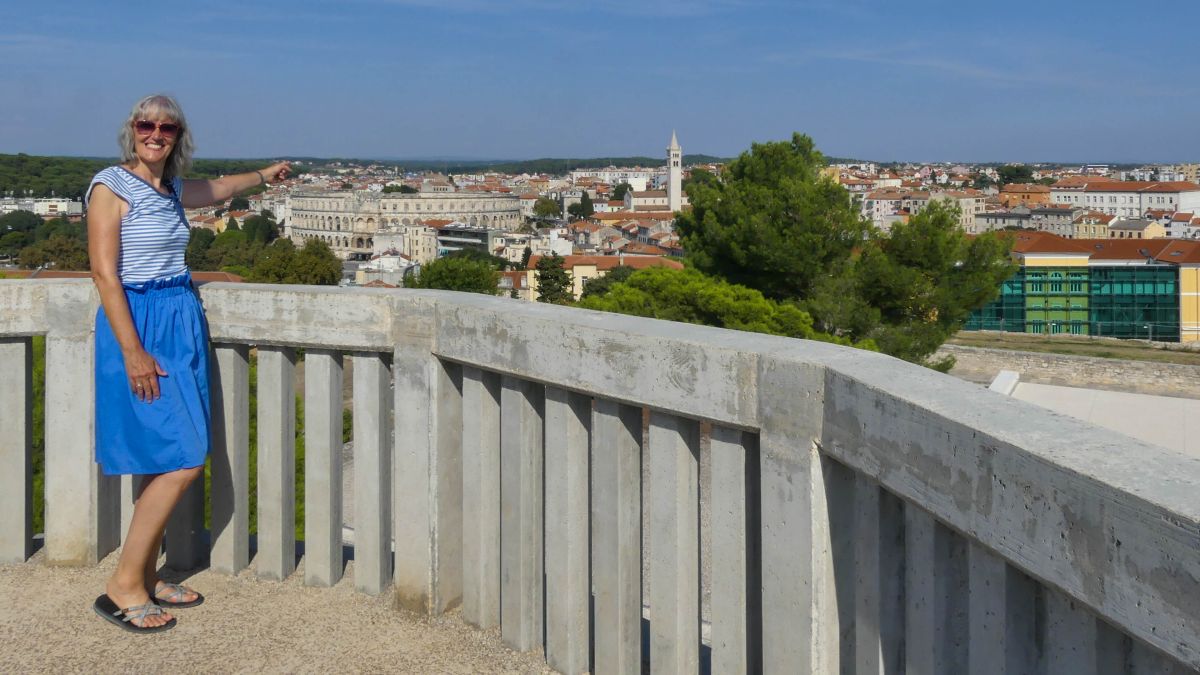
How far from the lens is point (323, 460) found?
271cm

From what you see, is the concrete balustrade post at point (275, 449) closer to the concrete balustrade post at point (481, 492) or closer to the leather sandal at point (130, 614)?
the leather sandal at point (130, 614)

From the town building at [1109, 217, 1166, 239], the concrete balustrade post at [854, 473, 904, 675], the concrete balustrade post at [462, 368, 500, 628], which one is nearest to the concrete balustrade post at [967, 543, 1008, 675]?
the concrete balustrade post at [854, 473, 904, 675]

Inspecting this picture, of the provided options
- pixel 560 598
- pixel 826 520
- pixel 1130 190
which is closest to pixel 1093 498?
pixel 826 520

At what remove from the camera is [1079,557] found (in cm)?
124

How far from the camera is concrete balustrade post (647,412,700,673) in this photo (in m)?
2.06

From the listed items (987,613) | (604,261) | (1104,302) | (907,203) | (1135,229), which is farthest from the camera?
(907,203)

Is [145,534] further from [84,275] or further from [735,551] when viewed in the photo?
[84,275]

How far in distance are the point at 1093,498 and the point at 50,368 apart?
2401 mm

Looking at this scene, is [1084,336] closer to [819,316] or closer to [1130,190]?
[819,316]

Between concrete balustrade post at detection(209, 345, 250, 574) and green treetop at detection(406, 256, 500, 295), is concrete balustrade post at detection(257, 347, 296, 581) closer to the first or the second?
concrete balustrade post at detection(209, 345, 250, 574)

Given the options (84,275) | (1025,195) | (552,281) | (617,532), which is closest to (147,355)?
(617,532)

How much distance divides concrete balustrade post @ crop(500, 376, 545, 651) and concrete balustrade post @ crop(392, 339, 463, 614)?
0.17 meters

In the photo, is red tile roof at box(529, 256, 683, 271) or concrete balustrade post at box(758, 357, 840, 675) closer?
concrete balustrade post at box(758, 357, 840, 675)

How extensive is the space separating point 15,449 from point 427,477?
1067mm
